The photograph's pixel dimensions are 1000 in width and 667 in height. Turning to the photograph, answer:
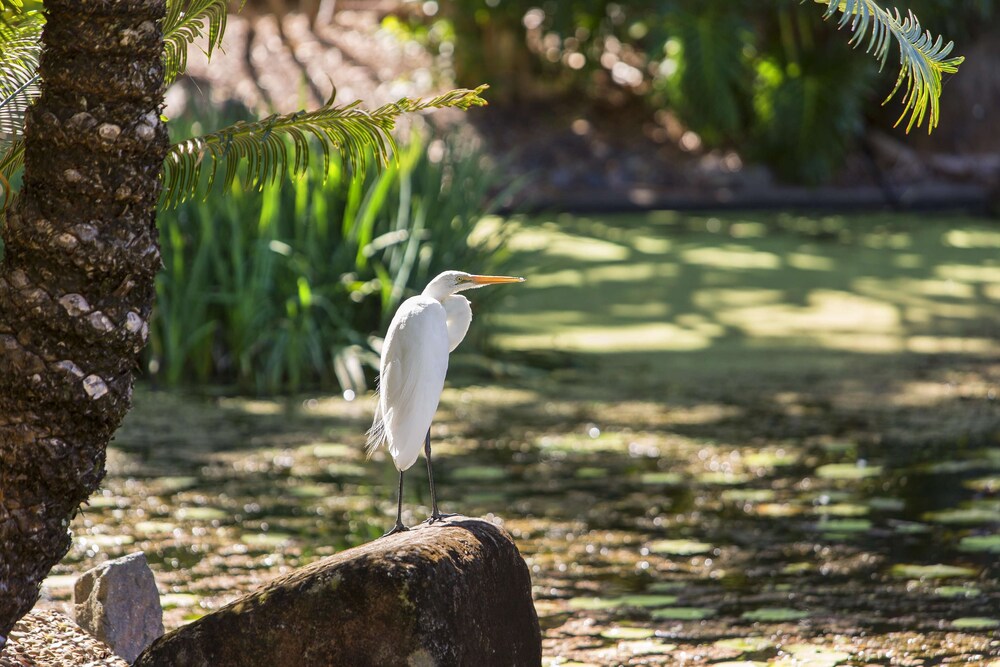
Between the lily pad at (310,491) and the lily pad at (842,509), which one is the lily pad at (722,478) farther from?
the lily pad at (310,491)

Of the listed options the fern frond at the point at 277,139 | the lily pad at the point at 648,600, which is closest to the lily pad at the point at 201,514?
the lily pad at the point at 648,600

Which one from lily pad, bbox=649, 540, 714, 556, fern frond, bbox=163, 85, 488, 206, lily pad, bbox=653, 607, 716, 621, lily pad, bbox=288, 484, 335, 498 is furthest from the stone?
lily pad, bbox=649, 540, 714, 556

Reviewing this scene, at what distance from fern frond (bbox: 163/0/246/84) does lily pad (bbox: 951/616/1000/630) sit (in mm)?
2375

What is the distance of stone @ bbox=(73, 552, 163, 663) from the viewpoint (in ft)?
10.5

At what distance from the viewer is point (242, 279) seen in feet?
20.8

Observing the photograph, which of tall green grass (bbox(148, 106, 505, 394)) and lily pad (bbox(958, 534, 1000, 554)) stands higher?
tall green grass (bbox(148, 106, 505, 394))

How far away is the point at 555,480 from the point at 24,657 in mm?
2469

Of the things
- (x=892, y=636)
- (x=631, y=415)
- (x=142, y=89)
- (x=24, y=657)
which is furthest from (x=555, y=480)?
(x=142, y=89)

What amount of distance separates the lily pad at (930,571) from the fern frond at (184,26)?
7.96ft

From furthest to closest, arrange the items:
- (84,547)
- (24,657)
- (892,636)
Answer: (84,547), (892,636), (24,657)

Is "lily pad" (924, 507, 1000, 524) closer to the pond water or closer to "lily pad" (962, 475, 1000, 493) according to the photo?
the pond water

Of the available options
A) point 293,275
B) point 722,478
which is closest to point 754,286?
point 293,275

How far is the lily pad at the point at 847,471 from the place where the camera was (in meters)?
5.05

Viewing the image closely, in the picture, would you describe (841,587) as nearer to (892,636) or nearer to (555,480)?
(892,636)
